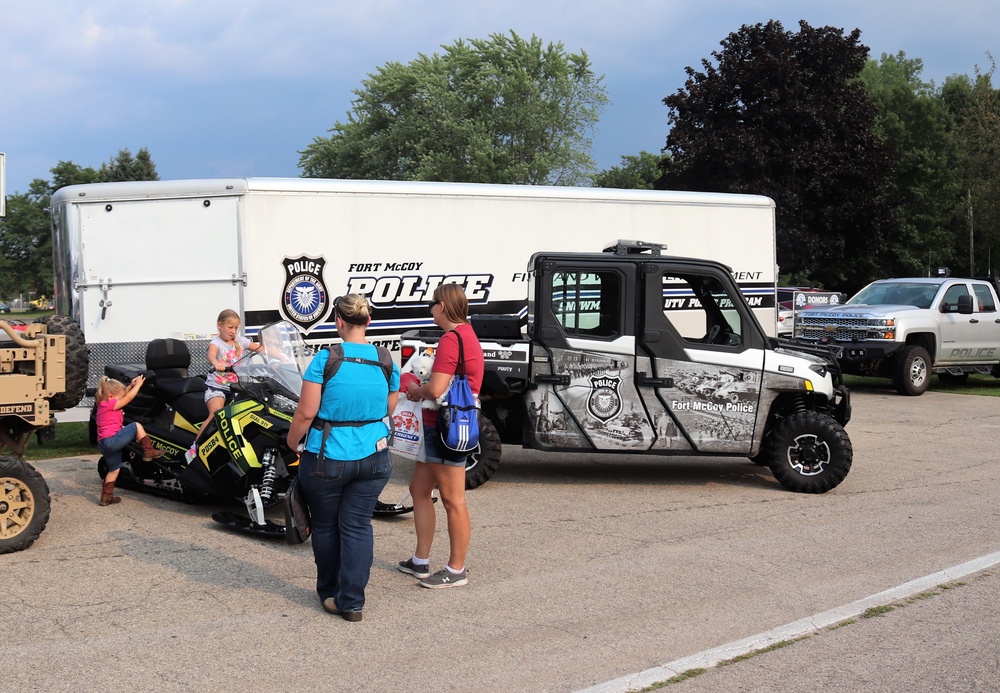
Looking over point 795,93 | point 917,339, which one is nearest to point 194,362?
point 917,339

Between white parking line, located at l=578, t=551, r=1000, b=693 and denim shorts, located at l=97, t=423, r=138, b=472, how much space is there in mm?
5122

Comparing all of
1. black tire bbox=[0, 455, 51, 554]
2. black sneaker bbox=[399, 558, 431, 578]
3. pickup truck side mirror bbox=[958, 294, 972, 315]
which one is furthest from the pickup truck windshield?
black tire bbox=[0, 455, 51, 554]

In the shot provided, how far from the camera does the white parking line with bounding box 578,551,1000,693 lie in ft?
15.5

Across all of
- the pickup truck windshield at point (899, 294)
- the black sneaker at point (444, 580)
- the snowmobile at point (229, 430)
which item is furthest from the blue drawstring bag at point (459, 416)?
the pickup truck windshield at point (899, 294)

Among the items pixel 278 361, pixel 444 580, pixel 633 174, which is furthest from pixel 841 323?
pixel 633 174

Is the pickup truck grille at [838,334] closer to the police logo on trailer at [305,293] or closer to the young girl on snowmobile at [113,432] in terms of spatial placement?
the police logo on trailer at [305,293]

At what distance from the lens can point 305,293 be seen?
42.2 ft

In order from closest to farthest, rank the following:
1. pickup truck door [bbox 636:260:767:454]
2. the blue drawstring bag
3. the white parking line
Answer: the white parking line → the blue drawstring bag → pickup truck door [bbox 636:260:767:454]

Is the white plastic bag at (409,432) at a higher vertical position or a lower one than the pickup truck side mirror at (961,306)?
lower

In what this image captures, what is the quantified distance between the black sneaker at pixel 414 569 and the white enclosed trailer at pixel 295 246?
6.53 metres

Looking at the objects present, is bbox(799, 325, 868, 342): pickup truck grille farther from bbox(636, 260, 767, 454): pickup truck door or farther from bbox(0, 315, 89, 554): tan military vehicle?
bbox(0, 315, 89, 554): tan military vehicle

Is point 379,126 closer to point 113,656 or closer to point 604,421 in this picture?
point 604,421

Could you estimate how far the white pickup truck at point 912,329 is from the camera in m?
18.0

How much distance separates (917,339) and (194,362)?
12.8 m
